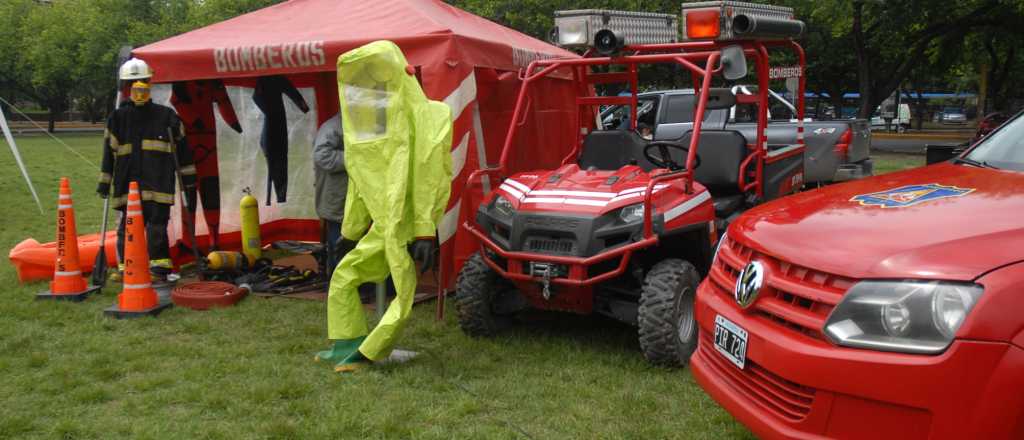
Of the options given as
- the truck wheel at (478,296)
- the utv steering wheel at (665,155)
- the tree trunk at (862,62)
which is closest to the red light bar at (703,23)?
the utv steering wheel at (665,155)

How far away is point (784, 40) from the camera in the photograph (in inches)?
260

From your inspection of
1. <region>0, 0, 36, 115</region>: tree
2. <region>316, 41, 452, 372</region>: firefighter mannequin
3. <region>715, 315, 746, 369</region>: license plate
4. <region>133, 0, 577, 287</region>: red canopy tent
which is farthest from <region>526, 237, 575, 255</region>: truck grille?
<region>0, 0, 36, 115</region>: tree

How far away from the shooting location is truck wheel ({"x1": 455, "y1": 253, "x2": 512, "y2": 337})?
5789 millimetres

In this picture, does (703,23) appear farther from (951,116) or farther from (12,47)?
(951,116)

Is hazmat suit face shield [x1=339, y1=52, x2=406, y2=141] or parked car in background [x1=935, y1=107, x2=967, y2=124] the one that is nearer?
hazmat suit face shield [x1=339, y1=52, x2=406, y2=141]

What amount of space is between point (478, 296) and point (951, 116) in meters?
58.7

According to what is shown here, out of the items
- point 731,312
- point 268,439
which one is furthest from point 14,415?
point 731,312

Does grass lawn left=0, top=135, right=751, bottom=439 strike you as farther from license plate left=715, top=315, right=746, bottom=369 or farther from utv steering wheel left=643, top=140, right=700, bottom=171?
utv steering wheel left=643, top=140, right=700, bottom=171

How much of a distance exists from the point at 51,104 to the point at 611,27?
1639 inches

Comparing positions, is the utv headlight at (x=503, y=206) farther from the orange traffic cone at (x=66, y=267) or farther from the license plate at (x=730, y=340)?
the orange traffic cone at (x=66, y=267)

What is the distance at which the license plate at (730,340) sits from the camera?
3246mm

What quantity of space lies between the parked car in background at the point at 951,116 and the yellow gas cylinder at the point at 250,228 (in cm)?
5474

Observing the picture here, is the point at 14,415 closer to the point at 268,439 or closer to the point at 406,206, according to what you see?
the point at 268,439

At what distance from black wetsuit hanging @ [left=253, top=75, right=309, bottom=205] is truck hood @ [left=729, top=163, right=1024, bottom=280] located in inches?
267
